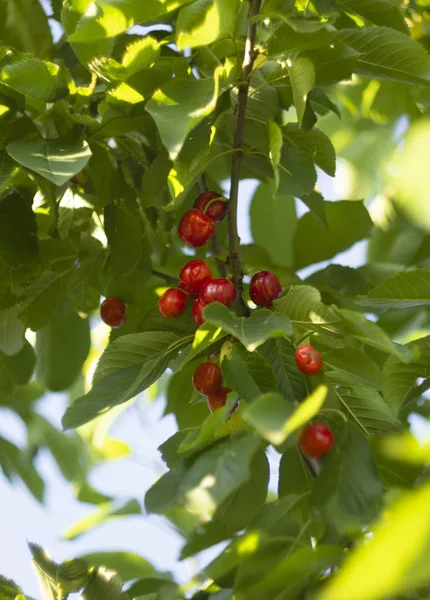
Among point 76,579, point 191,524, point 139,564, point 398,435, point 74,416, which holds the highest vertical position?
point 74,416

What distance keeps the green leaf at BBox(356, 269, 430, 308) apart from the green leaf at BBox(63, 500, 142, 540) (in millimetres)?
551

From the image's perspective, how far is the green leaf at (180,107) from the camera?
92 cm

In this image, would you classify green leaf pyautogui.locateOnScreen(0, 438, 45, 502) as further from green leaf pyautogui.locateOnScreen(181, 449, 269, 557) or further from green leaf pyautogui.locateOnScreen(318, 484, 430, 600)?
green leaf pyautogui.locateOnScreen(318, 484, 430, 600)

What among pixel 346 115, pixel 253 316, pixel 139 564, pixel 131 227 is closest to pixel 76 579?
pixel 139 564

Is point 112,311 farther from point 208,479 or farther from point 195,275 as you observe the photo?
point 208,479

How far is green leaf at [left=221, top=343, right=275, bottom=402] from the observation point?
3.12 ft

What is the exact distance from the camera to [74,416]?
37.1 inches

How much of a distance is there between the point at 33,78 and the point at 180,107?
28 centimetres

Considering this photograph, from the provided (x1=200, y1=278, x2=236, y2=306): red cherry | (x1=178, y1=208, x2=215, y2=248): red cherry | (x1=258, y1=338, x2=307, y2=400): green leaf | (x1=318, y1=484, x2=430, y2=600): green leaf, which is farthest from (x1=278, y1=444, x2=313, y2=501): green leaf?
(x1=318, y1=484, x2=430, y2=600): green leaf

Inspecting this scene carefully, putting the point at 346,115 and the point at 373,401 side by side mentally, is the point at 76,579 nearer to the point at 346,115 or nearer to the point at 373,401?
the point at 373,401

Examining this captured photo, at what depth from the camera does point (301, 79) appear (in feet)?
3.51

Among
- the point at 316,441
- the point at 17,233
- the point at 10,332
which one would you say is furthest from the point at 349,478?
the point at 10,332

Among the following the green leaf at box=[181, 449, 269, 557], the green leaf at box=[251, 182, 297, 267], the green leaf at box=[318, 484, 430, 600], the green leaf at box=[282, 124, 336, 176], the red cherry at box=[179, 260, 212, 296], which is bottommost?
the green leaf at box=[251, 182, 297, 267]

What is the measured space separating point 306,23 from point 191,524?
99cm
